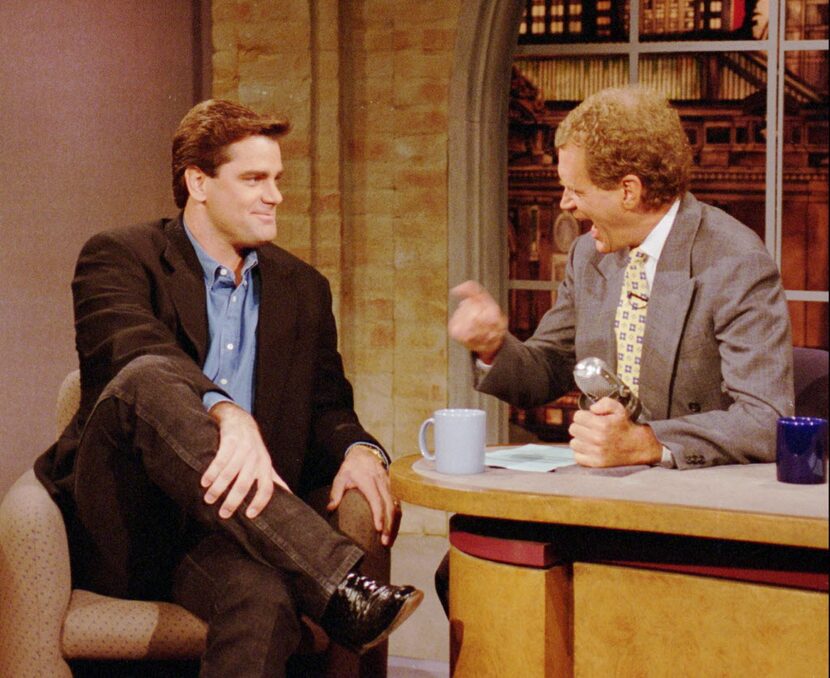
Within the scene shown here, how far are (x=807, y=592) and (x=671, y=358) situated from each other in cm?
63

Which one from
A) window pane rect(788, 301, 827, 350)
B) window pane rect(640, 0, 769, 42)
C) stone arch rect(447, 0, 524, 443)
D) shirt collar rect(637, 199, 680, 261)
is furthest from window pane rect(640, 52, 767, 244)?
shirt collar rect(637, 199, 680, 261)

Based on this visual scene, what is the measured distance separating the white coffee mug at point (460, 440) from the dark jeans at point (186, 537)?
0.24 meters

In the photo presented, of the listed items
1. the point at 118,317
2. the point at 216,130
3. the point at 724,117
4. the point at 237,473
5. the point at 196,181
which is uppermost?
the point at 724,117

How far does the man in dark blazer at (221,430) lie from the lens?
212 cm

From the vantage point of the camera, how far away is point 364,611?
6.83 ft

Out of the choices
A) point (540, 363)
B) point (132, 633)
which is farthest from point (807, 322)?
point (132, 633)

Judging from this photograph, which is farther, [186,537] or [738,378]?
[186,537]

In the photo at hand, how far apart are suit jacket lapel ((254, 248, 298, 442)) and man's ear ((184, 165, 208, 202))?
191 millimetres

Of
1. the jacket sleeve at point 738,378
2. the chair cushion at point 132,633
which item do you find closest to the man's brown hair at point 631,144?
the jacket sleeve at point 738,378

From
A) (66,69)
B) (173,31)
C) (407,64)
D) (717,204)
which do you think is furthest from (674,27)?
(66,69)

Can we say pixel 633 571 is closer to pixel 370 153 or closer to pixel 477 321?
pixel 477 321

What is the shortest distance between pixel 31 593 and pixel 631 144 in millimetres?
1397

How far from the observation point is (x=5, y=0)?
11.1ft

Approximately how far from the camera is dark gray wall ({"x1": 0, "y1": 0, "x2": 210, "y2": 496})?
3.48 metres
